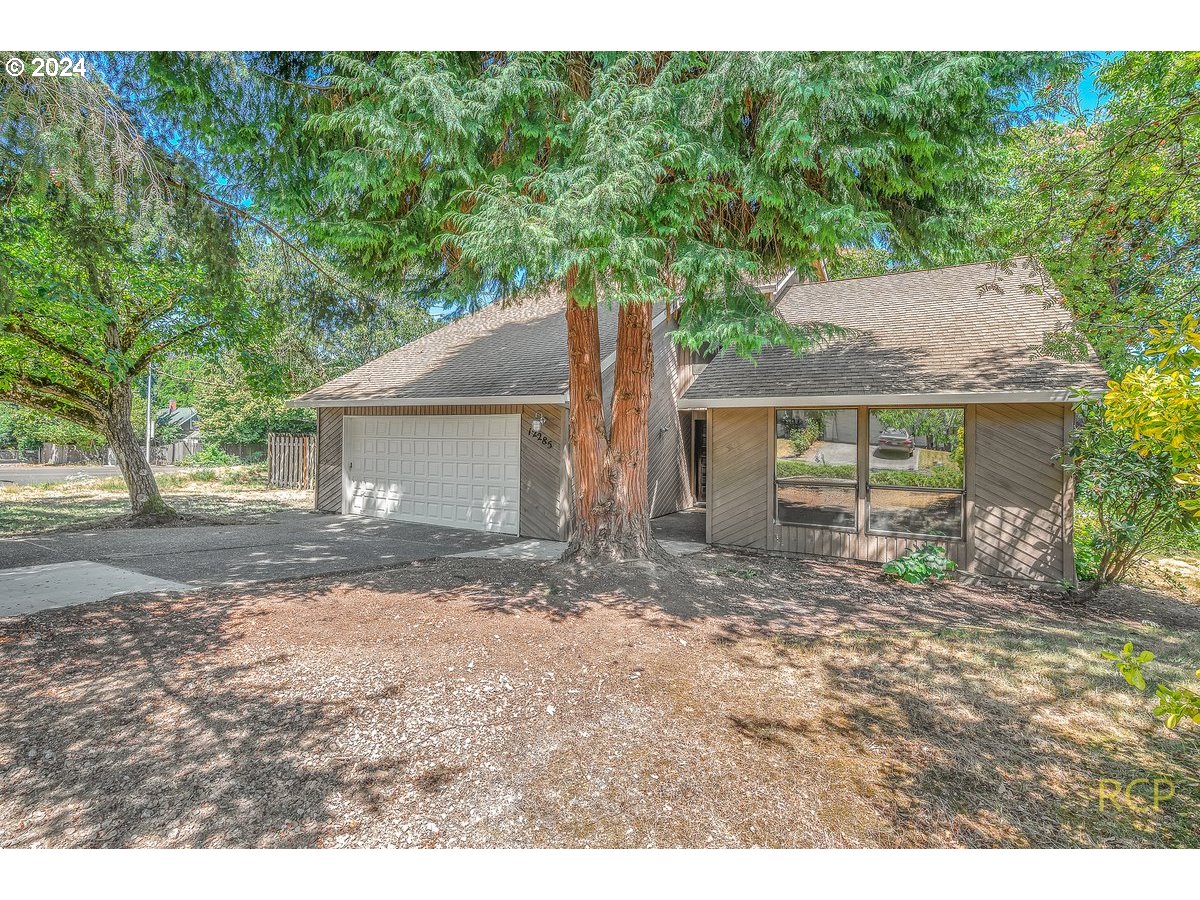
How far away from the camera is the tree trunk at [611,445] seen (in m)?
6.75

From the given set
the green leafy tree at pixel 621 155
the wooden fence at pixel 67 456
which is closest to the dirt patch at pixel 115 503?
the green leafy tree at pixel 621 155

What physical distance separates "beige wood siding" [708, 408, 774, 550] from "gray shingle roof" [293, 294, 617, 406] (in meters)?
2.17

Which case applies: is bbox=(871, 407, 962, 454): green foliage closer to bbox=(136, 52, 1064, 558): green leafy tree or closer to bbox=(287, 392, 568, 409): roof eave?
bbox=(136, 52, 1064, 558): green leafy tree

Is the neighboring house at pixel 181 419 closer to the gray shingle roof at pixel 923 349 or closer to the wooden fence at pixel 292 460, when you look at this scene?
the wooden fence at pixel 292 460

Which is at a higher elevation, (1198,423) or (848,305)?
(848,305)

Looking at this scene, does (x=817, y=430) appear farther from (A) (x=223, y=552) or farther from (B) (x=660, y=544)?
(A) (x=223, y=552)

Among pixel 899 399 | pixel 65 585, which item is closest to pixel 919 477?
pixel 899 399

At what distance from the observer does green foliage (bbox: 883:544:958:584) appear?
6.90 metres

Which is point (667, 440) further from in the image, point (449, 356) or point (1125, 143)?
point (1125, 143)

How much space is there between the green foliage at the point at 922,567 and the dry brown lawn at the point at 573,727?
1.31m

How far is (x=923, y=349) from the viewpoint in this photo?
327 inches

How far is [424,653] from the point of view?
4.27 metres
